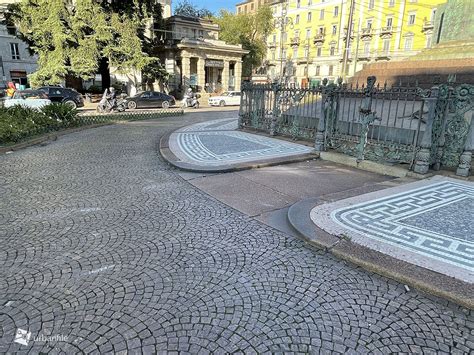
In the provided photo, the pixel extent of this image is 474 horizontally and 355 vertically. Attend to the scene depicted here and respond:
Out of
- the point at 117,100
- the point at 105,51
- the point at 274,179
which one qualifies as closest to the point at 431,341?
the point at 274,179

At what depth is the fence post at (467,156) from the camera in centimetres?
632

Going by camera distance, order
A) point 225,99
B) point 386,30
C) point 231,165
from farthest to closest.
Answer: point 386,30
point 225,99
point 231,165

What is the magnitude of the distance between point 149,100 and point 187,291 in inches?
1040

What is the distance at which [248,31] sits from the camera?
57.0 m

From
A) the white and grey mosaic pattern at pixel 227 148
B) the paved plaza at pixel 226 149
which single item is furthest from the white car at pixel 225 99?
the white and grey mosaic pattern at pixel 227 148

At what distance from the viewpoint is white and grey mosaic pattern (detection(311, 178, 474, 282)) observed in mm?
3496

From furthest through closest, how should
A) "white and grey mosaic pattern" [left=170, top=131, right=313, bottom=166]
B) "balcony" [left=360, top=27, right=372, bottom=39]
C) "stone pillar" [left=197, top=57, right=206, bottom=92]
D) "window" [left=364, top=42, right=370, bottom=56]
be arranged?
"window" [left=364, top=42, right=370, bottom=56] < "balcony" [left=360, top=27, right=372, bottom=39] < "stone pillar" [left=197, top=57, right=206, bottom=92] < "white and grey mosaic pattern" [left=170, top=131, right=313, bottom=166]

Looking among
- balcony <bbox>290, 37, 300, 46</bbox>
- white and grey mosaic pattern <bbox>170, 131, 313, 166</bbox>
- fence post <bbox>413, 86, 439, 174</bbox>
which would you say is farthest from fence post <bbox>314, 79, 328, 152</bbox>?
balcony <bbox>290, 37, 300, 46</bbox>

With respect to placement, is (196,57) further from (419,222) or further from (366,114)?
(419,222)

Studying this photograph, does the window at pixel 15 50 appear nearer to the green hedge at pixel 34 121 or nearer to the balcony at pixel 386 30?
the green hedge at pixel 34 121

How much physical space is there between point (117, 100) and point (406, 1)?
4957 centimetres

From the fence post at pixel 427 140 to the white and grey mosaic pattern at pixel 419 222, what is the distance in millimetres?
866

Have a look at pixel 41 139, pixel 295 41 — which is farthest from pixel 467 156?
pixel 295 41

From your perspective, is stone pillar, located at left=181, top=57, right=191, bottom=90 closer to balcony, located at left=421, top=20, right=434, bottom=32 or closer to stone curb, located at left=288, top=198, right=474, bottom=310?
stone curb, located at left=288, top=198, right=474, bottom=310
